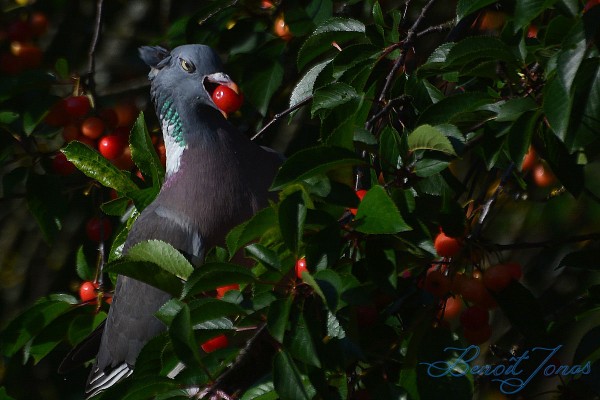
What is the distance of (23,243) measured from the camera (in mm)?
3422

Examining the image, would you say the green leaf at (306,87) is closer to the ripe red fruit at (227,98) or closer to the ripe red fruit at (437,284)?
the ripe red fruit at (227,98)

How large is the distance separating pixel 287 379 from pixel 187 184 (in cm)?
107

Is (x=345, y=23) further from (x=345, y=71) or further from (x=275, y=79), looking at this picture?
(x=275, y=79)

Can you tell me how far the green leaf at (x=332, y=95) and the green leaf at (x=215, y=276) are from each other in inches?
15.3

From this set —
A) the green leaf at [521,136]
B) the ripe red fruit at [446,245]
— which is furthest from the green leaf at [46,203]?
the green leaf at [521,136]

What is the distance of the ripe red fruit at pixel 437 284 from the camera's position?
4.58ft

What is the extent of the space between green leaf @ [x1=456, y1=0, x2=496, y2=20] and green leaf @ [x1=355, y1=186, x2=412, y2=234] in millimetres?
332

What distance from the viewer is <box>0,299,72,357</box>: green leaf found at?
2.25 m

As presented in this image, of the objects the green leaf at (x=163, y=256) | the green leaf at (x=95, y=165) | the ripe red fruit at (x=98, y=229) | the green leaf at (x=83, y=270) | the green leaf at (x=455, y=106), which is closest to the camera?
the green leaf at (x=455, y=106)

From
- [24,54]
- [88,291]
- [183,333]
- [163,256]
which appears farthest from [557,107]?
[24,54]

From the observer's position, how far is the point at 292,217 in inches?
48.6

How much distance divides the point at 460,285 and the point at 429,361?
0.16 metres

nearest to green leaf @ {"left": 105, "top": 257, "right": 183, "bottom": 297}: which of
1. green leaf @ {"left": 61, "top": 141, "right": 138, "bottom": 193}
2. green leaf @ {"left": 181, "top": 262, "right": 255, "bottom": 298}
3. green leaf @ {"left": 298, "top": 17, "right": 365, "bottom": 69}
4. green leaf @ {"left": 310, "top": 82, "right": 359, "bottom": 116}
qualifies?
green leaf @ {"left": 181, "top": 262, "right": 255, "bottom": 298}

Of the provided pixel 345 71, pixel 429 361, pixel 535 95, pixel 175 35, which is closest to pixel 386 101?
pixel 345 71
